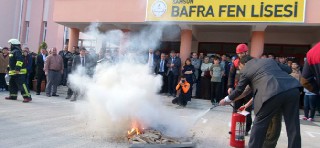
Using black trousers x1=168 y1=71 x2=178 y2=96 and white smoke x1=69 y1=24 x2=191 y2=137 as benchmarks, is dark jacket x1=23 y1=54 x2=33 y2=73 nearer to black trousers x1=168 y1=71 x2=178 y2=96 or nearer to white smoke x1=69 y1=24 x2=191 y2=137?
black trousers x1=168 y1=71 x2=178 y2=96

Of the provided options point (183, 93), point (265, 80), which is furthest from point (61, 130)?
point (183, 93)

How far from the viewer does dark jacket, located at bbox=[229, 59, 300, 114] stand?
14.5ft

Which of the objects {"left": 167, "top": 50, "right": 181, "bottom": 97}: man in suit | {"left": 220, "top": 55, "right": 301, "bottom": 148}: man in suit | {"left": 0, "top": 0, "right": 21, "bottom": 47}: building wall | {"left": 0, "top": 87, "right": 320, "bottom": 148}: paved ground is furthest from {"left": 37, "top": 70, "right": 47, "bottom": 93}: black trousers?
{"left": 0, "top": 0, "right": 21, "bottom": 47}: building wall

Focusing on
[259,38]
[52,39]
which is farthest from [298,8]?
[52,39]

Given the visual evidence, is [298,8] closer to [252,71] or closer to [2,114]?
[252,71]

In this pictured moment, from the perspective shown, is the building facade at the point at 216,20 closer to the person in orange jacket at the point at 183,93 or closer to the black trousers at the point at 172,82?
the black trousers at the point at 172,82

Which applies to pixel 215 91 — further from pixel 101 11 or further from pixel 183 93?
pixel 101 11

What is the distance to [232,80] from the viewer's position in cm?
649

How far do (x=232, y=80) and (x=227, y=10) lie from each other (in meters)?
6.00

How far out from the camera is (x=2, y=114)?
7.45 m

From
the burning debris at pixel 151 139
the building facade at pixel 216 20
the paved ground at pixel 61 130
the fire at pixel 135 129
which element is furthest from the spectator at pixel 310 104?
the fire at pixel 135 129

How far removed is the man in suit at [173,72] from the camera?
1213 centimetres

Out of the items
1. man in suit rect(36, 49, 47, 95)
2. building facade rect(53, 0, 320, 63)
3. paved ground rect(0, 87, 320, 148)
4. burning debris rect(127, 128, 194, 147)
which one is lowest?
paved ground rect(0, 87, 320, 148)

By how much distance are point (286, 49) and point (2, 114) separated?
43.2ft
